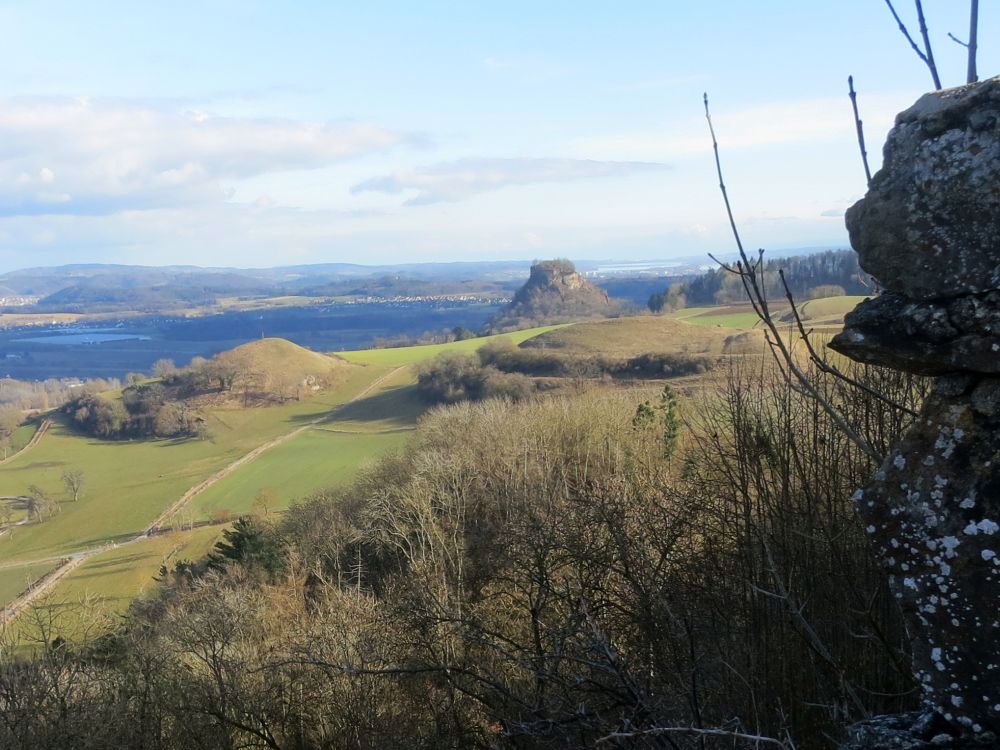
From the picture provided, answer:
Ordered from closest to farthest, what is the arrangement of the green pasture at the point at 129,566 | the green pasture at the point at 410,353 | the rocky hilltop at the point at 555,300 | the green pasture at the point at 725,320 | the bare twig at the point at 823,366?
the bare twig at the point at 823,366, the green pasture at the point at 129,566, the green pasture at the point at 725,320, the green pasture at the point at 410,353, the rocky hilltop at the point at 555,300

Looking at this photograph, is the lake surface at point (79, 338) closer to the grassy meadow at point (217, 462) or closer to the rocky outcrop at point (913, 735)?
the grassy meadow at point (217, 462)

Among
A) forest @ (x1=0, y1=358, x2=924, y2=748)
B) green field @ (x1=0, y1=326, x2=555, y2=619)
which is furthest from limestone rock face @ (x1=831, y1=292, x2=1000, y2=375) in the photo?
green field @ (x1=0, y1=326, x2=555, y2=619)

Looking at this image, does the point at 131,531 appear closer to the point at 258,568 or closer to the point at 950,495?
→ the point at 258,568

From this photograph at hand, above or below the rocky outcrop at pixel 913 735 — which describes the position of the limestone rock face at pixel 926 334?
above

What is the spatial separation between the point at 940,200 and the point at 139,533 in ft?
191

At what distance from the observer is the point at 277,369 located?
98.7 m

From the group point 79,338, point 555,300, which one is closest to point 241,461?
point 555,300

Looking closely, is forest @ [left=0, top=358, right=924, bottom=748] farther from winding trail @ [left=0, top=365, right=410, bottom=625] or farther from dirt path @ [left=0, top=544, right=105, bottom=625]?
winding trail @ [left=0, top=365, right=410, bottom=625]

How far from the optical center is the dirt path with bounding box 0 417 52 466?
7681 centimetres

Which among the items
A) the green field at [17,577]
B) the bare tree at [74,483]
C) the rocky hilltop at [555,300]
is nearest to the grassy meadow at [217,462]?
the green field at [17,577]

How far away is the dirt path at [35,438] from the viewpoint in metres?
76.8

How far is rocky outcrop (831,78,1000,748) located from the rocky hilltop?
459ft

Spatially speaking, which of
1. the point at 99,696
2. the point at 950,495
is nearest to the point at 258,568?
the point at 99,696

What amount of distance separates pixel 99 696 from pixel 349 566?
16.2 meters
